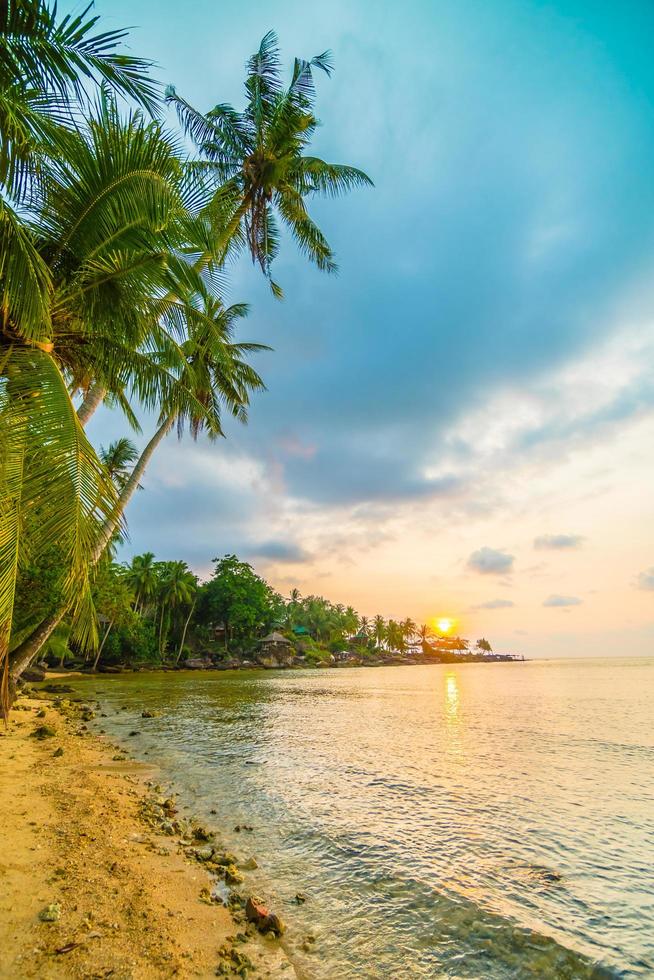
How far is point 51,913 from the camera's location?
120 inches

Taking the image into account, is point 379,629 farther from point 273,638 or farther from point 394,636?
point 273,638

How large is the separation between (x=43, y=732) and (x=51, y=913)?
8567 mm

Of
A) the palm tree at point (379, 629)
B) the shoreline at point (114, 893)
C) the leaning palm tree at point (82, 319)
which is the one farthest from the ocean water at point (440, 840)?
the palm tree at point (379, 629)

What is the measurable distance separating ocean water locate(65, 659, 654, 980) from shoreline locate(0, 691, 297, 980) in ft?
1.46

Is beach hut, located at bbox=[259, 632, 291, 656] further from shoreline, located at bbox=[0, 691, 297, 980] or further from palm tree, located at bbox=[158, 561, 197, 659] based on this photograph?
shoreline, located at bbox=[0, 691, 297, 980]

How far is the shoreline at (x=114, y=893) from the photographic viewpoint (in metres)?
2.75

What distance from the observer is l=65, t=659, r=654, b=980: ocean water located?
10.7 feet

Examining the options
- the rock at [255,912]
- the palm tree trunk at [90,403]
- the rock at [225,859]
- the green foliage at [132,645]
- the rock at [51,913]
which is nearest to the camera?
the rock at [51,913]

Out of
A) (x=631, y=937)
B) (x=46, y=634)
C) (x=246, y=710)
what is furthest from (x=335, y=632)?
(x=631, y=937)

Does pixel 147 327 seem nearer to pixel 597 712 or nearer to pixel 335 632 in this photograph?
pixel 597 712

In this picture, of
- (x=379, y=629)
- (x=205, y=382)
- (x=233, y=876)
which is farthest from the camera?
(x=379, y=629)

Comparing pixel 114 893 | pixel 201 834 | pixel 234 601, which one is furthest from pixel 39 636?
pixel 234 601

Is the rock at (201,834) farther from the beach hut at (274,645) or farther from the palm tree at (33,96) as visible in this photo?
the beach hut at (274,645)

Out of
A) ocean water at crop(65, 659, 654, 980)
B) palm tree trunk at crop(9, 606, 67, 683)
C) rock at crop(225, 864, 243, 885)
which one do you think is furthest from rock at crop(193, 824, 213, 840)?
palm tree trunk at crop(9, 606, 67, 683)
